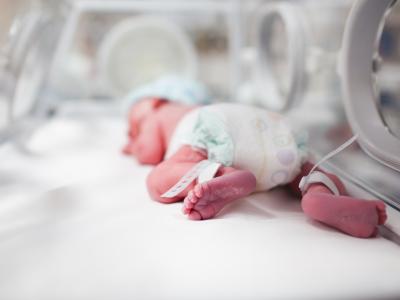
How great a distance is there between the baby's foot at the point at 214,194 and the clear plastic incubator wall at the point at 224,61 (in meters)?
0.28

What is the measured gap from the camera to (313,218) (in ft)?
2.50

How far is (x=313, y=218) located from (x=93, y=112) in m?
1.45

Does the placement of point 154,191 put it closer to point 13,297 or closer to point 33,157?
point 13,297

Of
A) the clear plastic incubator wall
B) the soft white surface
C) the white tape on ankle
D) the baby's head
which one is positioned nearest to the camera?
the soft white surface

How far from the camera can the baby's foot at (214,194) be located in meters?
0.75

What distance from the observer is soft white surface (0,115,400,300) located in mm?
569

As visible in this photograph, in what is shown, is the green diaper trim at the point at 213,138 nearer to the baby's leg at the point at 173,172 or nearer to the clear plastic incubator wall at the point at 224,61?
the baby's leg at the point at 173,172

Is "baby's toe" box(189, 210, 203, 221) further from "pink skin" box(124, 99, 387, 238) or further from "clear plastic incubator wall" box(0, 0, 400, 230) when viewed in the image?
"clear plastic incubator wall" box(0, 0, 400, 230)

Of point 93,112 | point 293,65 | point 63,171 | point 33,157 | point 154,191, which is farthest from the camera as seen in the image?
point 93,112

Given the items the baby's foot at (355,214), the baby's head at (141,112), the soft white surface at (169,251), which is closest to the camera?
the soft white surface at (169,251)

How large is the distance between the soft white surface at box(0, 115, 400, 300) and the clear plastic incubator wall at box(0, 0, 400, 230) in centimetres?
18

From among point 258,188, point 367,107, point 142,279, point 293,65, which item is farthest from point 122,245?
point 293,65

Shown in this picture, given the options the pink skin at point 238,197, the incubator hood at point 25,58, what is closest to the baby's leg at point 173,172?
the pink skin at point 238,197

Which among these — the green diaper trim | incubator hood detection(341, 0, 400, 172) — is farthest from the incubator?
the green diaper trim
